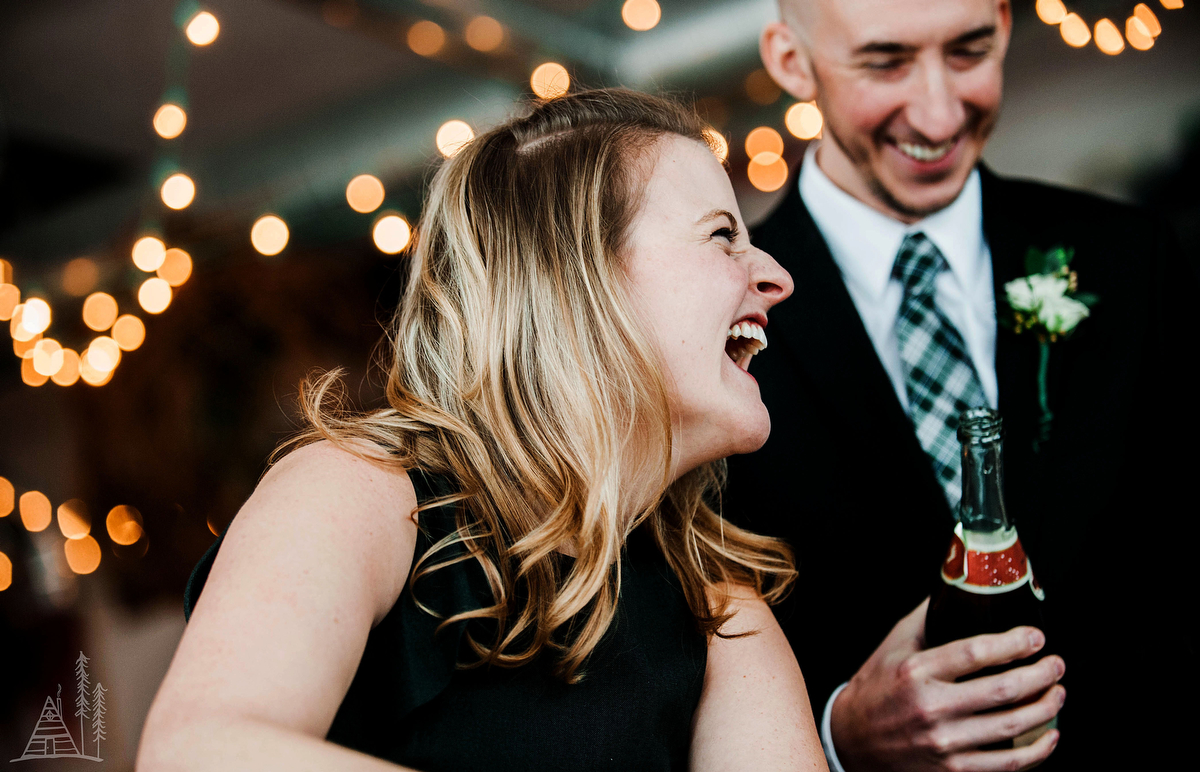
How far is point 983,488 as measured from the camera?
118 centimetres

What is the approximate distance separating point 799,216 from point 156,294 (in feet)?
7.55

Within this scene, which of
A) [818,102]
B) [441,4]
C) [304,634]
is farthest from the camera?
[441,4]

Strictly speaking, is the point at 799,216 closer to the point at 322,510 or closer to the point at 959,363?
the point at 959,363

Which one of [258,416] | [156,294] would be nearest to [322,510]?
[258,416]

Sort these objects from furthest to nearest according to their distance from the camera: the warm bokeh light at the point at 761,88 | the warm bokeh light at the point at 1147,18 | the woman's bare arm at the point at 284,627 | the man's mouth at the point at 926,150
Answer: the warm bokeh light at the point at 761,88, the warm bokeh light at the point at 1147,18, the man's mouth at the point at 926,150, the woman's bare arm at the point at 284,627

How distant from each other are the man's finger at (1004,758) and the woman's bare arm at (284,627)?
0.74m

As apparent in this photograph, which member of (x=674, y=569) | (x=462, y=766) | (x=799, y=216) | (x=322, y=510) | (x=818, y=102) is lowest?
(x=462, y=766)

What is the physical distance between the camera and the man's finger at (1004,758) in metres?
1.09

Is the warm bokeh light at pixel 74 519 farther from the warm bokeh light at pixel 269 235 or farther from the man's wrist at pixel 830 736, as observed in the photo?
the man's wrist at pixel 830 736

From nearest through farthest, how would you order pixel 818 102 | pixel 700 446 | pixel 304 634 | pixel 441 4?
1. pixel 304 634
2. pixel 700 446
3. pixel 818 102
4. pixel 441 4

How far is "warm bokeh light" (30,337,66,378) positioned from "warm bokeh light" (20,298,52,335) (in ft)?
0.35

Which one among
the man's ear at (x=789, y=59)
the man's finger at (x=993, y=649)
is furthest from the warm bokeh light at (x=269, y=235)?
the man's finger at (x=993, y=649)

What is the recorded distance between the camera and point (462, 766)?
0.91 m

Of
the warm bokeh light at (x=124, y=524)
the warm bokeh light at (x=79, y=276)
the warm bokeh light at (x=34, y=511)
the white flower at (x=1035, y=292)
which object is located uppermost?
the warm bokeh light at (x=79, y=276)
